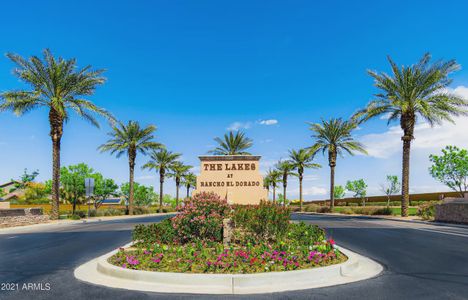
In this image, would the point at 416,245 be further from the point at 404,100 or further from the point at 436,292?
the point at 404,100

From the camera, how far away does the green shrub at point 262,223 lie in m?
9.91

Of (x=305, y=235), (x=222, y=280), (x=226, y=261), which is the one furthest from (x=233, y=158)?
(x=222, y=280)

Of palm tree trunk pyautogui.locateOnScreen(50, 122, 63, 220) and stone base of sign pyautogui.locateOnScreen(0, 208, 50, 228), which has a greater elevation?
palm tree trunk pyautogui.locateOnScreen(50, 122, 63, 220)

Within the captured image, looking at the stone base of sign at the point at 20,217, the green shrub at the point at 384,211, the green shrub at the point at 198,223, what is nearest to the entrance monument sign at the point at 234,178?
the green shrub at the point at 198,223

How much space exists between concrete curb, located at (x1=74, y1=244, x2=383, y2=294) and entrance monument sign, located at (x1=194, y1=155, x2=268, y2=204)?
328 inches

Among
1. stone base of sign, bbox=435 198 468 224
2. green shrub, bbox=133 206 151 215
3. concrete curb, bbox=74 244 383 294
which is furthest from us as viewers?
green shrub, bbox=133 206 151 215

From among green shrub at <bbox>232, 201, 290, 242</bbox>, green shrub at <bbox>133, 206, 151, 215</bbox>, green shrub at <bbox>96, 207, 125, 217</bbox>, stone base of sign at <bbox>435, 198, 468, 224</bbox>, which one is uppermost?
green shrub at <bbox>232, 201, 290, 242</bbox>

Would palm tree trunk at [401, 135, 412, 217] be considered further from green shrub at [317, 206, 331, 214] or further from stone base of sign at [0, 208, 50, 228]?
stone base of sign at [0, 208, 50, 228]

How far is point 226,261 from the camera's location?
7113mm

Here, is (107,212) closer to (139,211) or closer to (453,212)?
(139,211)

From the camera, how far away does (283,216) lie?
34.1ft

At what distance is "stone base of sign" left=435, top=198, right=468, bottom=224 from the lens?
21953 millimetres

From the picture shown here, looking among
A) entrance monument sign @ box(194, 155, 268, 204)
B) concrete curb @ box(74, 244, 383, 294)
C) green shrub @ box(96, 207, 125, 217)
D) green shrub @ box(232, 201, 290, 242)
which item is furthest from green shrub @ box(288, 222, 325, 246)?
green shrub @ box(96, 207, 125, 217)

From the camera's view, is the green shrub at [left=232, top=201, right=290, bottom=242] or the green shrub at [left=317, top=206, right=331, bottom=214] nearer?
the green shrub at [left=232, top=201, right=290, bottom=242]
